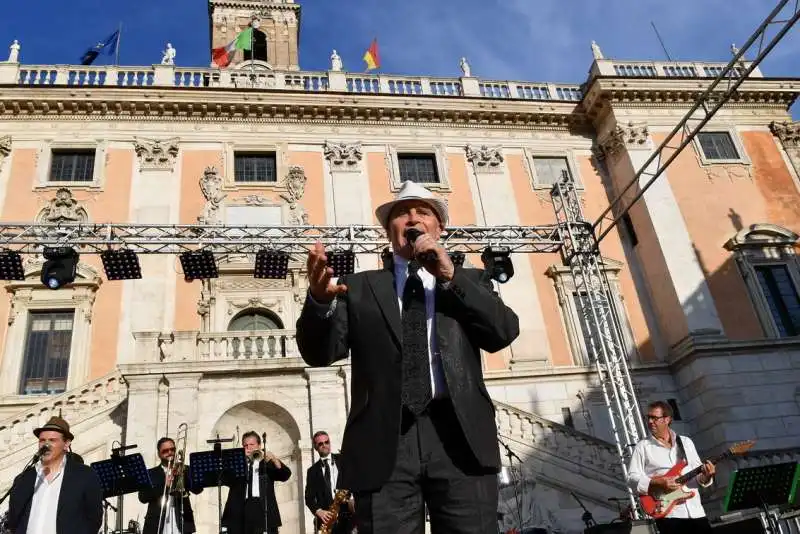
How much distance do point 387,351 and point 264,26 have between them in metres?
30.8

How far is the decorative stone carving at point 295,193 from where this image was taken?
1784 cm

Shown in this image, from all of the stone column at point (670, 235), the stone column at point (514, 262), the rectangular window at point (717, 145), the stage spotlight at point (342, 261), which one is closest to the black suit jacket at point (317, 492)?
the stage spotlight at point (342, 261)

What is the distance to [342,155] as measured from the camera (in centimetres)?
1923

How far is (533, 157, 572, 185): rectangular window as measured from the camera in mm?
20141

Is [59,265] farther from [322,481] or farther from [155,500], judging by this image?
[322,481]

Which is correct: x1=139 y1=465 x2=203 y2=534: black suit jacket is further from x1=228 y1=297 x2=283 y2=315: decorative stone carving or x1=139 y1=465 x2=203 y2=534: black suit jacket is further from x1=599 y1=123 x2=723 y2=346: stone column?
x1=599 y1=123 x2=723 y2=346: stone column

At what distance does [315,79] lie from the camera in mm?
20812

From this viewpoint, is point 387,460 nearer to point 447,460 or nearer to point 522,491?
point 447,460

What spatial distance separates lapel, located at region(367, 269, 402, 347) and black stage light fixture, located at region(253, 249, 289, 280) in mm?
10786

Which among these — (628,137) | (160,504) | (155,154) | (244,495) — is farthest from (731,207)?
(160,504)

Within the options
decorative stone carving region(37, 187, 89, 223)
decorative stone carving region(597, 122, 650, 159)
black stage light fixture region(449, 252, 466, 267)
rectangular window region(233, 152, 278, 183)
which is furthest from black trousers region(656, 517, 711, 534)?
decorative stone carving region(37, 187, 89, 223)

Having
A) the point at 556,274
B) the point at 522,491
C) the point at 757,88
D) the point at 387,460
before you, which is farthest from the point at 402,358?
the point at 757,88

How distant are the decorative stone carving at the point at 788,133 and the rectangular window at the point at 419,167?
467 inches

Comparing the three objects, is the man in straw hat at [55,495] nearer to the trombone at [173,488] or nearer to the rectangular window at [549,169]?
the trombone at [173,488]
